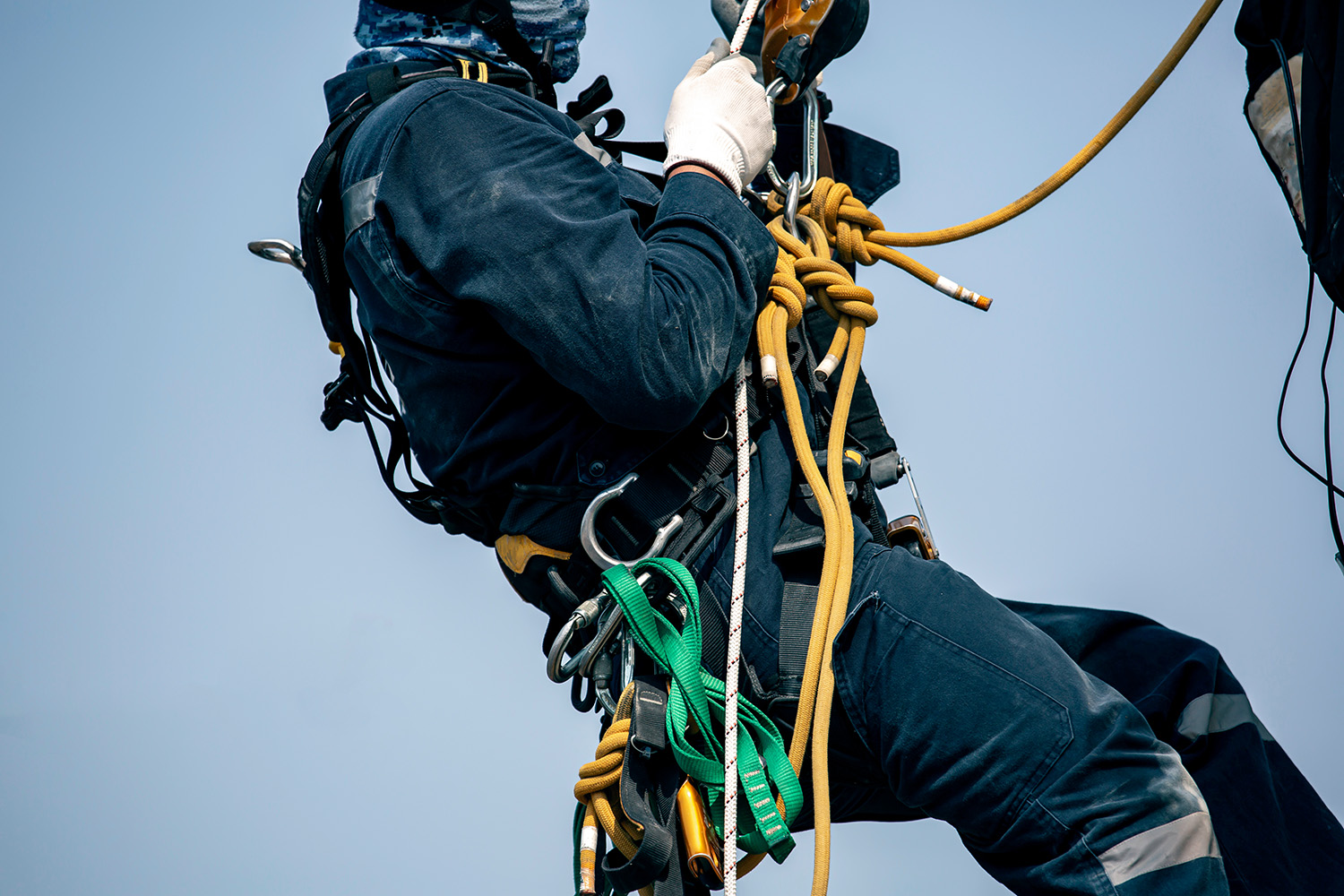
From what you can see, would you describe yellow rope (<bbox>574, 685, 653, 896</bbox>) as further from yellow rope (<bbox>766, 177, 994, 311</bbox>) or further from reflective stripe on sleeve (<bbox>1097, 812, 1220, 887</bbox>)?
yellow rope (<bbox>766, 177, 994, 311</bbox>)

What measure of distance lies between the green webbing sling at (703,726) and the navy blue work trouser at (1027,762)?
0.21 ft

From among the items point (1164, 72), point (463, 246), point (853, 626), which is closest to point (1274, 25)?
point (1164, 72)

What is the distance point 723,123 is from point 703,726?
1.05 meters

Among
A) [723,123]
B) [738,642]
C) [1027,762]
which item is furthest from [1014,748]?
[723,123]

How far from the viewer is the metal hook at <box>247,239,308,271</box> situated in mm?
2158

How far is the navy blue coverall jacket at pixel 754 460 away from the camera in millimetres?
1539

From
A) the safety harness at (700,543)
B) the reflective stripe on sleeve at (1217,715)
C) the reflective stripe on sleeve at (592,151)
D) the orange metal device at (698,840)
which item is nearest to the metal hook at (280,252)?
the safety harness at (700,543)

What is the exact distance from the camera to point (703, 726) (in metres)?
1.68

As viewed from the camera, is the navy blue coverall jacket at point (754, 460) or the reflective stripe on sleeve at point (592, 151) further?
the reflective stripe on sleeve at point (592, 151)

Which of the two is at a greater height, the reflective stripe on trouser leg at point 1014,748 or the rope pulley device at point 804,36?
the rope pulley device at point 804,36

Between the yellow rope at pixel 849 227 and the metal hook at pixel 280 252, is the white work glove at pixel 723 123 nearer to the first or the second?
the yellow rope at pixel 849 227

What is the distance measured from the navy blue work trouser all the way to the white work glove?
741 millimetres

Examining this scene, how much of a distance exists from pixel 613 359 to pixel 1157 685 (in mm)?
1209

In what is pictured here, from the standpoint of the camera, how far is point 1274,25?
1.62m
